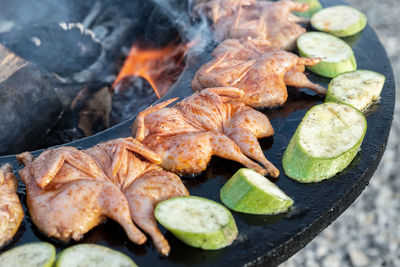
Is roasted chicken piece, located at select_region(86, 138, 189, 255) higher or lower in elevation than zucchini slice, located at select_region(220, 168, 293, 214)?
higher

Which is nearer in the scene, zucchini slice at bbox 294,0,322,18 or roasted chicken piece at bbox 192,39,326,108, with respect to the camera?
roasted chicken piece at bbox 192,39,326,108

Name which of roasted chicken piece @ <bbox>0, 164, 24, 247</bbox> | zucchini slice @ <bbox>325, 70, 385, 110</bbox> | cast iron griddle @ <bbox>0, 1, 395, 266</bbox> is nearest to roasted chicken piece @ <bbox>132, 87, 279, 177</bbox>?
cast iron griddle @ <bbox>0, 1, 395, 266</bbox>

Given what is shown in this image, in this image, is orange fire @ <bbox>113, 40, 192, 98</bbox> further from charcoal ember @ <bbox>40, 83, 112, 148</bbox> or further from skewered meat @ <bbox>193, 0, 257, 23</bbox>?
skewered meat @ <bbox>193, 0, 257, 23</bbox>

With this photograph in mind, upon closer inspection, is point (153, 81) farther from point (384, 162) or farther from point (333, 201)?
point (384, 162)

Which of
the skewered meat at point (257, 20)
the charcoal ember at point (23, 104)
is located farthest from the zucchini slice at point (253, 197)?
the charcoal ember at point (23, 104)

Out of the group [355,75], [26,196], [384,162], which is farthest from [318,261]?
[26,196]

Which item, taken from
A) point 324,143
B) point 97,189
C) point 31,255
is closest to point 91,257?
point 31,255
